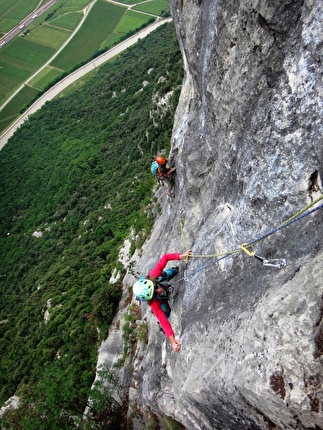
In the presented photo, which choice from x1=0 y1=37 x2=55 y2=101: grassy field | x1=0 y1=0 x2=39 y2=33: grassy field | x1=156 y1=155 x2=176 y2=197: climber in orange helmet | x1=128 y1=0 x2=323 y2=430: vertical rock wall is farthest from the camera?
→ x1=0 y1=0 x2=39 y2=33: grassy field

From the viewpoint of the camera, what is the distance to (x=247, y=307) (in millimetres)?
7426

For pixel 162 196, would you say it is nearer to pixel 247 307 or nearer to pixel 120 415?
pixel 120 415

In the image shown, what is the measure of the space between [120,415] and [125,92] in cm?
6091

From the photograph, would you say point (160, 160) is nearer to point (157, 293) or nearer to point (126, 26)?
point (157, 293)

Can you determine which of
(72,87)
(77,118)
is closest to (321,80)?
(77,118)

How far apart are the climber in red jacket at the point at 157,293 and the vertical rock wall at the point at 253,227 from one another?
1.43 feet

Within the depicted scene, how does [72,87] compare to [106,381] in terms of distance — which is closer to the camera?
[106,381]

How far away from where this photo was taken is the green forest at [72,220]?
66.1ft

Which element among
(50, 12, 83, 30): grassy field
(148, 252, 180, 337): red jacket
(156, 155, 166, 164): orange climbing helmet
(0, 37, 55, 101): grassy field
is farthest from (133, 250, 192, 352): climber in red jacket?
(50, 12, 83, 30): grassy field

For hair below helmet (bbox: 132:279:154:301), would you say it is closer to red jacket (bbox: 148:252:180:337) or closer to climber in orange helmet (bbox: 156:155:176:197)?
red jacket (bbox: 148:252:180:337)

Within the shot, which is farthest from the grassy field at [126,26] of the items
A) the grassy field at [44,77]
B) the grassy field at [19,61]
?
the grassy field at [19,61]

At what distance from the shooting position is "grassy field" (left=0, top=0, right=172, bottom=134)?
11219 centimetres

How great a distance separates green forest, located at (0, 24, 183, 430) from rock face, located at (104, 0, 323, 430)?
886 centimetres

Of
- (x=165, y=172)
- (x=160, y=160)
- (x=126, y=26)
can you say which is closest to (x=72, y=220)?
(x=165, y=172)
